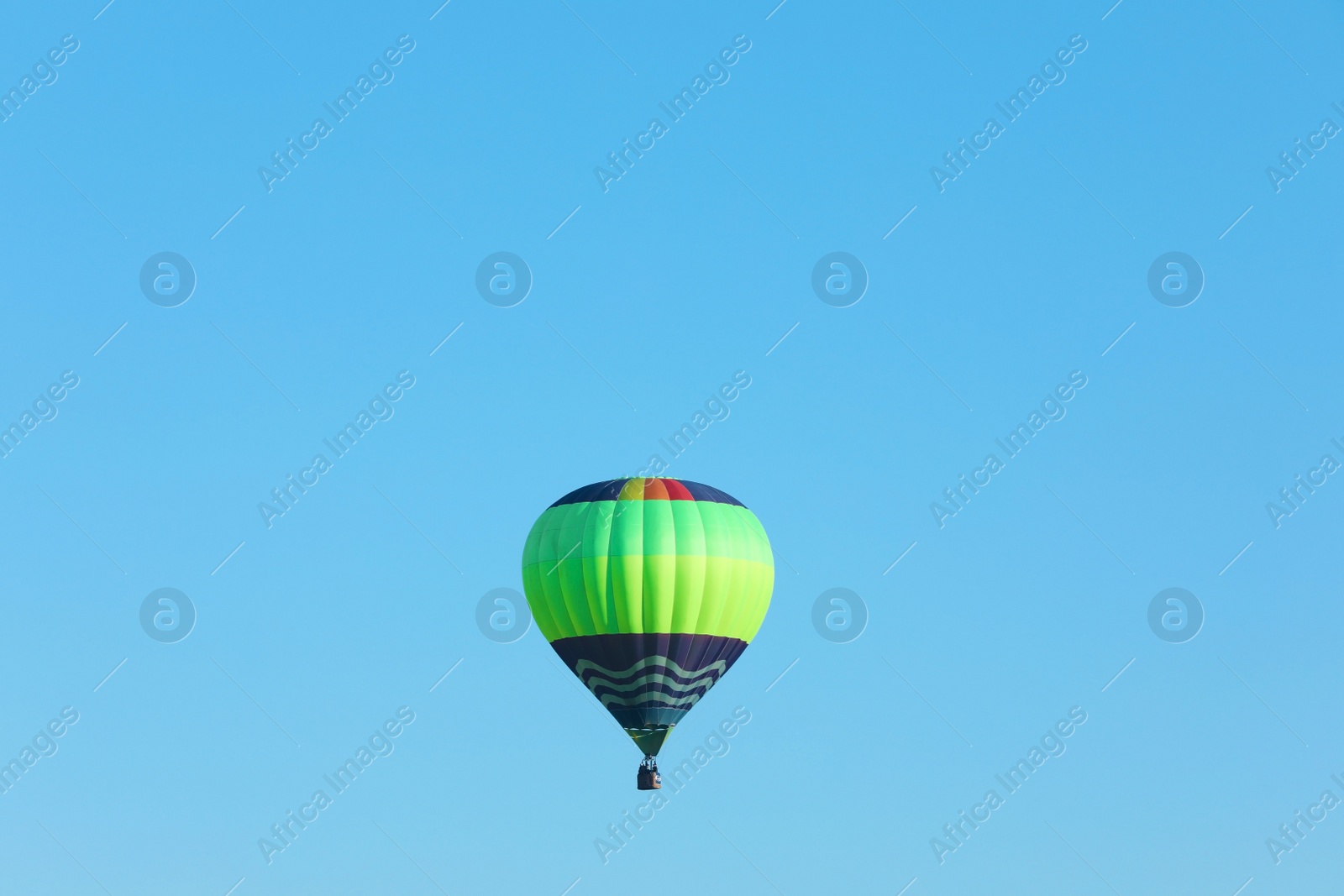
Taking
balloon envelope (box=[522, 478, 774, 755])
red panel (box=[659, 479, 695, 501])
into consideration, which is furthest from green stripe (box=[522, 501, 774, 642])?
red panel (box=[659, 479, 695, 501])

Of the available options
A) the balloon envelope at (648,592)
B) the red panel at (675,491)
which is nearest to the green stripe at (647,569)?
the balloon envelope at (648,592)

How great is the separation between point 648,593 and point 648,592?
0.8 inches

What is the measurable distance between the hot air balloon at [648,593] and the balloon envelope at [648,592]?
3 centimetres

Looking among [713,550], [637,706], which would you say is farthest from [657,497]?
→ [637,706]

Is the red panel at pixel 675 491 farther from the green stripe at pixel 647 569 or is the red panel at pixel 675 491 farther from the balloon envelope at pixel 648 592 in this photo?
the green stripe at pixel 647 569

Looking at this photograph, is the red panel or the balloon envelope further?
the red panel

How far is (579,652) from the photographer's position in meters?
48.2

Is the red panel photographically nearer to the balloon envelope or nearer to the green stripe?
the balloon envelope

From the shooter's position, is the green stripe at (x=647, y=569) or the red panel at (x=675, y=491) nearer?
the green stripe at (x=647, y=569)

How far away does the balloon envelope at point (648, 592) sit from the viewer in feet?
155

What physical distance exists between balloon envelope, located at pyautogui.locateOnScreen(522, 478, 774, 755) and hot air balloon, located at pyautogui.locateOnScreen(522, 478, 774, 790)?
0.10ft

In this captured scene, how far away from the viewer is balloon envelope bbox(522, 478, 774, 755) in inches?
1861

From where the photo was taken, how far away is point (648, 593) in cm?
4716

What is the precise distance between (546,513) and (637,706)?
5.52 metres
